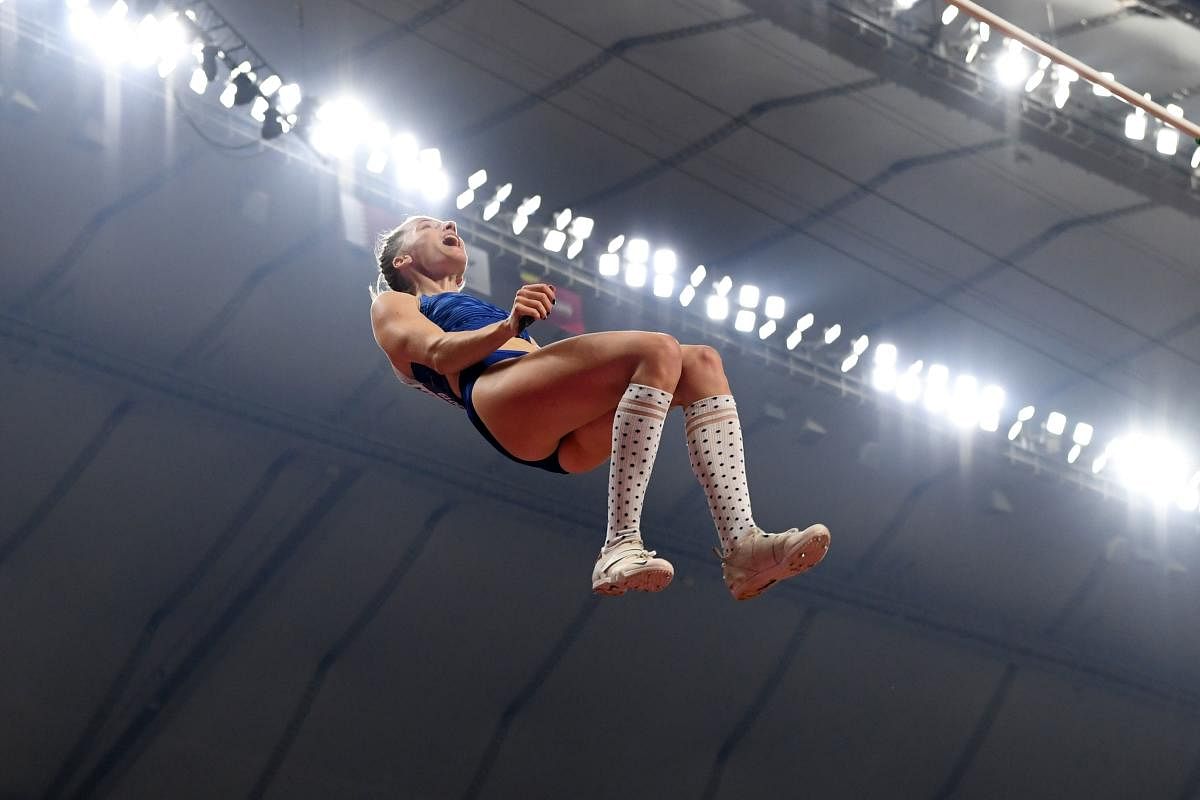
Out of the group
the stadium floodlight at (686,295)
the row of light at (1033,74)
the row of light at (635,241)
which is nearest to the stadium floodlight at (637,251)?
the row of light at (635,241)

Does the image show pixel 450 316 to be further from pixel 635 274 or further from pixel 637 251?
pixel 637 251

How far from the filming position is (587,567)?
42.1 ft

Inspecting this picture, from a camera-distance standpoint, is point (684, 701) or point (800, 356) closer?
point (800, 356)

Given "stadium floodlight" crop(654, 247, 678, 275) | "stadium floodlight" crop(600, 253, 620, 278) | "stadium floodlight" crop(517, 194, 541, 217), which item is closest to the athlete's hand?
"stadium floodlight" crop(517, 194, 541, 217)

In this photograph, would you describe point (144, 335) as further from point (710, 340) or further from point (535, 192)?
point (710, 340)

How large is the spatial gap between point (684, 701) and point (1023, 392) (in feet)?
15.0

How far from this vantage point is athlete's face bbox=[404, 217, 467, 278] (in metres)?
4.33

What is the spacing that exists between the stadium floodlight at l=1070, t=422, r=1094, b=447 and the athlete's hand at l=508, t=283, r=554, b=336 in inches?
439

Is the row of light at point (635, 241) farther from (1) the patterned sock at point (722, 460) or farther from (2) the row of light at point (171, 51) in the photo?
(1) the patterned sock at point (722, 460)

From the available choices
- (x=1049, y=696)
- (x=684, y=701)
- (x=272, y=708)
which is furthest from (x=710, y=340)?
(x=1049, y=696)

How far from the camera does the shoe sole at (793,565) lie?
3.59 m

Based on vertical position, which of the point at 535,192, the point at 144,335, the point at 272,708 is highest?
the point at 535,192

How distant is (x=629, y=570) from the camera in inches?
143

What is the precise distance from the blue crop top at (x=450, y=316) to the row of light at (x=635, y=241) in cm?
604
